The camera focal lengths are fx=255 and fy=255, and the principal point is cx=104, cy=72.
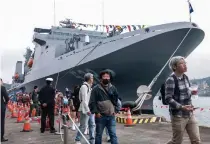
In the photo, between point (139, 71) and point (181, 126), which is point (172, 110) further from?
point (139, 71)

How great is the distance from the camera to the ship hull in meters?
15.4

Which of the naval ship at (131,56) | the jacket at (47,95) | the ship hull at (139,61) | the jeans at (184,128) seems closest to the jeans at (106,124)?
the jeans at (184,128)

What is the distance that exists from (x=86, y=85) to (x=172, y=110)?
253 cm

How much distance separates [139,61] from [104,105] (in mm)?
12369

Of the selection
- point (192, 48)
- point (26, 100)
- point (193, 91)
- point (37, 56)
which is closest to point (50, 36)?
point (37, 56)

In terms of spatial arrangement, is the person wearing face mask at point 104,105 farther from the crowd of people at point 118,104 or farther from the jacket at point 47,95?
the jacket at point 47,95

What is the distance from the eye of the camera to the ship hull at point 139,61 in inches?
608

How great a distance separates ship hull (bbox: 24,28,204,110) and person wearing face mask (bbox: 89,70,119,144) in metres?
11.5

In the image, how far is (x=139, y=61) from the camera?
16.2 meters

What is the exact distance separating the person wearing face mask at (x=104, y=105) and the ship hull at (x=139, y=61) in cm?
1155

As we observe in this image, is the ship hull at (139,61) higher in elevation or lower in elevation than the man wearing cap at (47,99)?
higher

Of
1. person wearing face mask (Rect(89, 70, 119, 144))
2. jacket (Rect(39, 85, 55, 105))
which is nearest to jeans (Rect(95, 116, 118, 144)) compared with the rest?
person wearing face mask (Rect(89, 70, 119, 144))

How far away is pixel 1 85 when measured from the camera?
21.1 feet

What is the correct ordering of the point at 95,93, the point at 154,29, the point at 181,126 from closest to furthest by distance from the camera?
the point at 181,126, the point at 95,93, the point at 154,29
